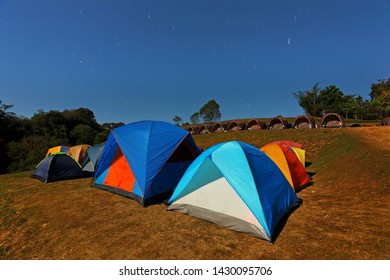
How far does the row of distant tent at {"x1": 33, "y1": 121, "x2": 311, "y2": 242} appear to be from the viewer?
5.04 m

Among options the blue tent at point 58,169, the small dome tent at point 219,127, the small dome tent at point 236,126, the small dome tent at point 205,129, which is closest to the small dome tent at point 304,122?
the small dome tent at point 236,126

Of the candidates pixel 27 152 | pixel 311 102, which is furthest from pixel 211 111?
pixel 27 152

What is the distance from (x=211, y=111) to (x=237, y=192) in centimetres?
8611

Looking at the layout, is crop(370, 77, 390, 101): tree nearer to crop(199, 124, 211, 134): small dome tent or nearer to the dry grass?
crop(199, 124, 211, 134): small dome tent

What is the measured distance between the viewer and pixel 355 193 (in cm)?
693

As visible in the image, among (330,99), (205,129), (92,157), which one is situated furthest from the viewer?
(330,99)

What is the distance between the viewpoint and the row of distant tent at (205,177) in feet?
16.5

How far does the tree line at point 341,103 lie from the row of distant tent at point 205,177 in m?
61.6

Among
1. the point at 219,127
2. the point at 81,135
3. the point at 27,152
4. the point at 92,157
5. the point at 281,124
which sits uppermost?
the point at 81,135

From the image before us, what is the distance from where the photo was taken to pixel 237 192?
5148 millimetres

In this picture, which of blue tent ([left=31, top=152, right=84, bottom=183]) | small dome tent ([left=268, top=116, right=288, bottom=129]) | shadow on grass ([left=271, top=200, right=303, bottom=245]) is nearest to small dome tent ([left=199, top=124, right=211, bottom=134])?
small dome tent ([left=268, top=116, right=288, bottom=129])

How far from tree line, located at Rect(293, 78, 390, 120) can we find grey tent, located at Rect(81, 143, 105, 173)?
6339cm

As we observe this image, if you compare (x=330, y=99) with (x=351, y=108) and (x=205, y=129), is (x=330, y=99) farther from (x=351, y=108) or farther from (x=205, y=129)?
(x=205, y=129)
